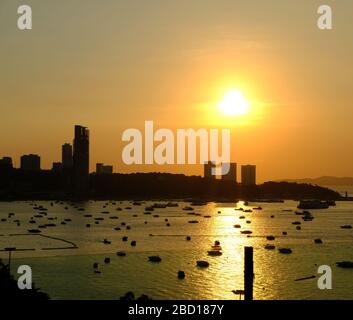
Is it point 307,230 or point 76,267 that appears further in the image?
point 307,230

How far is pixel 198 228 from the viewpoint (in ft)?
390

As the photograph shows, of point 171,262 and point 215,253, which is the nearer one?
point 171,262

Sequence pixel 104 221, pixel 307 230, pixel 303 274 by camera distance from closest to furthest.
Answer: pixel 303 274
pixel 307 230
pixel 104 221

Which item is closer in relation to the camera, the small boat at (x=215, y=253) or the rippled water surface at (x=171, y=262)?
the rippled water surface at (x=171, y=262)

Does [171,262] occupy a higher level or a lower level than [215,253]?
lower

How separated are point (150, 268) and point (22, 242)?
33.5 meters

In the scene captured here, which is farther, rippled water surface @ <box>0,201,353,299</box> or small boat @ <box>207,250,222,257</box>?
small boat @ <box>207,250,222,257</box>

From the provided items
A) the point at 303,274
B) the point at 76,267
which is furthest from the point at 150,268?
the point at 303,274
